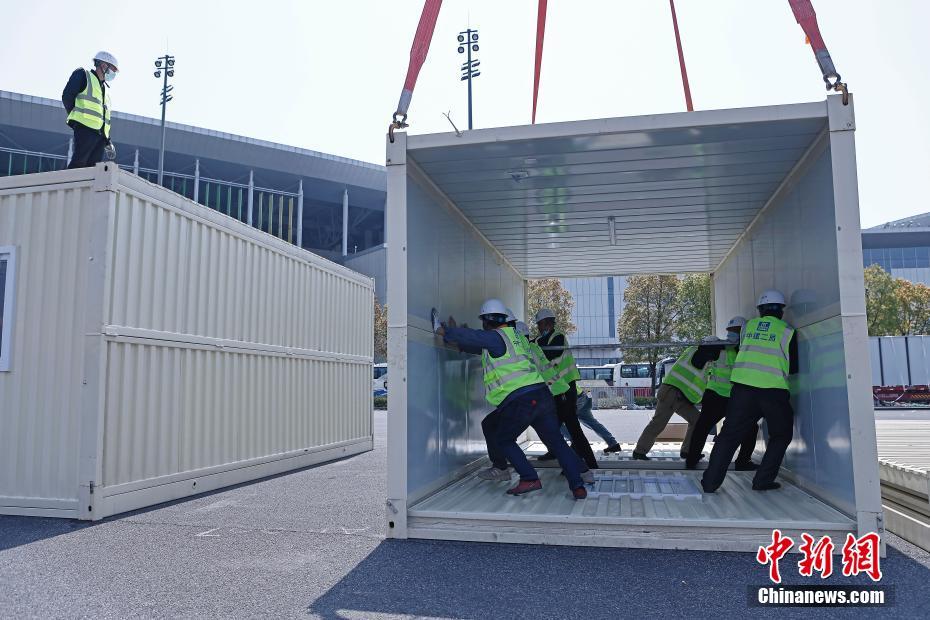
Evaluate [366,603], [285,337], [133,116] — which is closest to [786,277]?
[366,603]

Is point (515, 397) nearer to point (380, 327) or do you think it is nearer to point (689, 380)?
point (689, 380)

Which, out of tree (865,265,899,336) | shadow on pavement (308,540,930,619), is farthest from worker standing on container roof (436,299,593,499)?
tree (865,265,899,336)

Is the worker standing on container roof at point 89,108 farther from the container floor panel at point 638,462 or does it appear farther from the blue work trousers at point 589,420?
the blue work trousers at point 589,420

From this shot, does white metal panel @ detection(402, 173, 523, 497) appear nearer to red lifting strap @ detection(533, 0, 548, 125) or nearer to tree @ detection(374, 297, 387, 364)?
red lifting strap @ detection(533, 0, 548, 125)

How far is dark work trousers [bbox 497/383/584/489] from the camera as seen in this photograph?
5.80 m

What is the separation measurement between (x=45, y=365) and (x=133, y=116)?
30027mm

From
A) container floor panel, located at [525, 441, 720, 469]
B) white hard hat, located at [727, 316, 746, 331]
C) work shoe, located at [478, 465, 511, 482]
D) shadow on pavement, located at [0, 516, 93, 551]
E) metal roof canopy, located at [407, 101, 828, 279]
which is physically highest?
metal roof canopy, located at [407, 101, 828, 279]

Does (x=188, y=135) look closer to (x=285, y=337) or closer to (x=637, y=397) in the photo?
(x=637, y=397)

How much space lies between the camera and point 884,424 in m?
9.38

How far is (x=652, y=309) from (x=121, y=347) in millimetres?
25536

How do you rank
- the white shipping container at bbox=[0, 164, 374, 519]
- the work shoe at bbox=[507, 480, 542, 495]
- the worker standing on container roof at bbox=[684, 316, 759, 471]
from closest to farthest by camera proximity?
the work shoe at bbox=[507, 480, 542, 495] < the white shipping container at bbox=[0, 164, 374, 519] < the worker standing on container roof at bbox=[684, 316, 759, 471]

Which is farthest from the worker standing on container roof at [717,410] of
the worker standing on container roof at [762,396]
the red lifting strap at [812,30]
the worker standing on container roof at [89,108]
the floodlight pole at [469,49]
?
the floodlight pole at [469,49]

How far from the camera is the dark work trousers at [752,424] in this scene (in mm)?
5758

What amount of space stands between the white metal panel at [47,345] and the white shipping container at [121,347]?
0.01 metres
